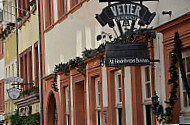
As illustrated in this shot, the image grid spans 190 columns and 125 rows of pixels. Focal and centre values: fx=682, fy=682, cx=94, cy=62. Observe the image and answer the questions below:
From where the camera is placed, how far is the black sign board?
42.3 ft

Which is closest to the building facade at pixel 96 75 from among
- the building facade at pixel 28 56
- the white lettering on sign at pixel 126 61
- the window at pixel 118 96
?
the window at pixel 118 96

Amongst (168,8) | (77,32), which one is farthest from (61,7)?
(168,8)

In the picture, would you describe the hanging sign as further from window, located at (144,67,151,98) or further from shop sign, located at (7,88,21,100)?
shop sign, located at (7,88,21,100)

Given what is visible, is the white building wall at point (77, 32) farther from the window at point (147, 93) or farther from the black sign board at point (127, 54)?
the window at point (147, 93)

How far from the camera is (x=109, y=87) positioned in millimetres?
17422

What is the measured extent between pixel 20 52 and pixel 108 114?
58.3 ft

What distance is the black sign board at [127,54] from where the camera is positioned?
12.9 metres

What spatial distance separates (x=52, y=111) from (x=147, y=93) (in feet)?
40.1

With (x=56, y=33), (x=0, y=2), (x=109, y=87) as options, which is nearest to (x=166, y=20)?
(x=109, y=87)

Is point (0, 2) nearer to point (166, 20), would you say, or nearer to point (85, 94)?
point (85, 94)

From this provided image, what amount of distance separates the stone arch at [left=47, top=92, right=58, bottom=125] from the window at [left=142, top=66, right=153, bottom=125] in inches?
446

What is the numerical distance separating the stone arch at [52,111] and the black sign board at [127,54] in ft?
42.9

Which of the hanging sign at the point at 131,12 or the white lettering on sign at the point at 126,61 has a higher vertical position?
the hanging sign at the point at 131,12

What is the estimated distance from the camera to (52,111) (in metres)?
26.7
